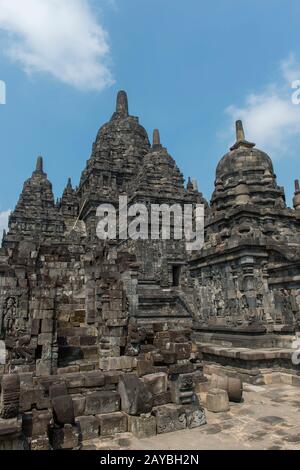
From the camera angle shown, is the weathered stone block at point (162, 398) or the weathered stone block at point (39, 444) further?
the weathered stone block at point (162, 398)

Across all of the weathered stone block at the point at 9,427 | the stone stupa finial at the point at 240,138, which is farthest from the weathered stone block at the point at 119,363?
the stone stupa finial at the point at 240,138

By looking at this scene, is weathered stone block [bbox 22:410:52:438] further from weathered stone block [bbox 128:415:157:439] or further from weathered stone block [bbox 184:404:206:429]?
weathered stone block [bbox 184:404:206:429]

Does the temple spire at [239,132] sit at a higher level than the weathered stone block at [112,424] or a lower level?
higher

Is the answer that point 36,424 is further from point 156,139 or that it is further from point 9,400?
point 156,139

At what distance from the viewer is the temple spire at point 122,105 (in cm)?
4256

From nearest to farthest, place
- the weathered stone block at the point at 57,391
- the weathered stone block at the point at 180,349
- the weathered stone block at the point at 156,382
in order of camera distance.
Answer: the weathered stone block at the point at 57,391 < the weathered stone block at the point at 156,382 < the weathered stone block at the point at 180,349

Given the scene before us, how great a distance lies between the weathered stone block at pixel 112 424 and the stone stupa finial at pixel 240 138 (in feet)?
41.4

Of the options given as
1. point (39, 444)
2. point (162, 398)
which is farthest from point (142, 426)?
point (39, 444)

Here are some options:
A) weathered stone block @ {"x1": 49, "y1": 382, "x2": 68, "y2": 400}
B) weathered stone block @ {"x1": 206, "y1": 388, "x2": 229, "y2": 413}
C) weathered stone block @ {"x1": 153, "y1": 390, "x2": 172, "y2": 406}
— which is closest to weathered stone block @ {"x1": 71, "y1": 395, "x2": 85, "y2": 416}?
weathered stone block @ {"x1": 49, "y1": 382, "x2": 68, "y2": 400}

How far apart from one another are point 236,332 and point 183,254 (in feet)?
53.6

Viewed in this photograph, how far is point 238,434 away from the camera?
5.23m

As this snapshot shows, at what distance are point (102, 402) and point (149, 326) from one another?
1923 mm

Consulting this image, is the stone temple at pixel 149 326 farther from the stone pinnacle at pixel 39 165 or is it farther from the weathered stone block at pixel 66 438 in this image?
the stone pinnacle at pixel 39 165

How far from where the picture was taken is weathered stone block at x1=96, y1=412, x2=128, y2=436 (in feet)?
17.3
